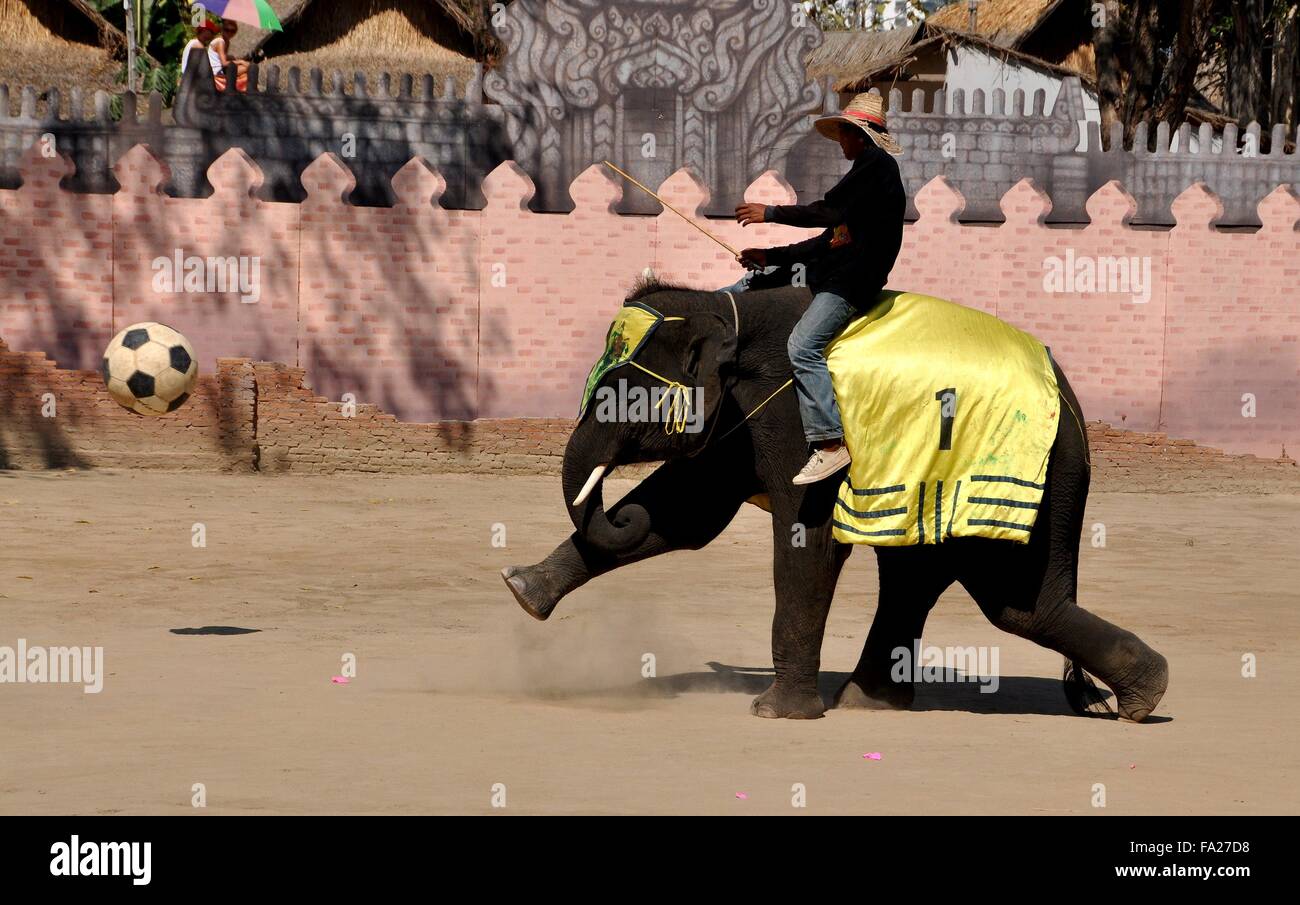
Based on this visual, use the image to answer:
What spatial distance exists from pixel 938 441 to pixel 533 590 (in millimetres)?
1942

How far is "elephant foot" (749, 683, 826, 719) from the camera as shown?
323 inches

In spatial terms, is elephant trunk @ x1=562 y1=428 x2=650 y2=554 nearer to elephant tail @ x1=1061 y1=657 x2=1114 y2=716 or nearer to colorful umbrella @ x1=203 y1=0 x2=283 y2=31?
elephant tail @ x1=1061 y1=657 x2=1114 y2=716

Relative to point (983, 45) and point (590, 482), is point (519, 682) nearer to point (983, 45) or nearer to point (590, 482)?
point (590, 482)

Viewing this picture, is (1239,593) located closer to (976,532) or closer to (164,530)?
(976,532)

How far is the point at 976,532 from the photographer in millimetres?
7945

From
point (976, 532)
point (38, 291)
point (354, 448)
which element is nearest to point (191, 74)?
point (38, 291)

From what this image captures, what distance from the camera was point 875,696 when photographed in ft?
28.6

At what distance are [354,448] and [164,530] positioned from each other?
4.05 meters

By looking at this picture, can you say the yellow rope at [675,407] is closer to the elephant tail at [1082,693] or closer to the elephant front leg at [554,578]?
the elephant front leg at [554,578]

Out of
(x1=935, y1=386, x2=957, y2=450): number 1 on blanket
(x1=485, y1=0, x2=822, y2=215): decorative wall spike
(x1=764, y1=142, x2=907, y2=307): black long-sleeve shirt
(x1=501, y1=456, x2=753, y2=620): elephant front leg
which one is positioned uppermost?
(x1=485, y1=0, x2=822, y2=215): decorative wall spike

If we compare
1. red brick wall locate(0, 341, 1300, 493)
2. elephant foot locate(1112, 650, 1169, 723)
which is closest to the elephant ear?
elephant foot locate(1112, 650, 1169, 723)

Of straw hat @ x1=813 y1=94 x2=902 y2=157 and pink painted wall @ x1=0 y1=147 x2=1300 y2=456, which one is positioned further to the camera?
pink painted wall @ x1=0 y1=147 x2=1300 y2=456

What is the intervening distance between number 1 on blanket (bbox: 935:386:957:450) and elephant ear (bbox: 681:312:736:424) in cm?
95

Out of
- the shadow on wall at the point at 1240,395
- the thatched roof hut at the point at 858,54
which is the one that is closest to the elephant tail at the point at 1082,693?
the shadow on wall at the point at 1240,395
